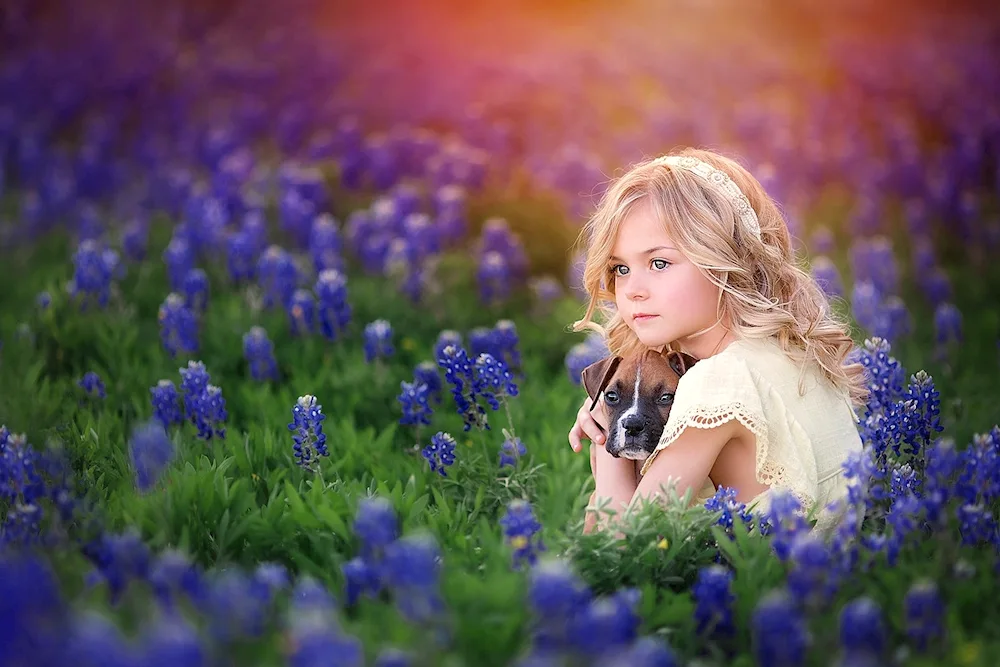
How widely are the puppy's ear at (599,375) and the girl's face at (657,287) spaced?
134 mm

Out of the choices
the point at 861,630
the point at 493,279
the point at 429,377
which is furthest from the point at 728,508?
the point at 493,279

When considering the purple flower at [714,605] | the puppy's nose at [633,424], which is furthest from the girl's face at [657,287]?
the purple flower at [714,605]

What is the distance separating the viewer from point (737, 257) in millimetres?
3521

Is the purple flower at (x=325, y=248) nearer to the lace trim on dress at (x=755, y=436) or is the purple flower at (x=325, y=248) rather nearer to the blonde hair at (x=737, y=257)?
the blonde hair at (x=737, y=257)

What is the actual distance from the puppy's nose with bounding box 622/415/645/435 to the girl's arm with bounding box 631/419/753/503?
0.11 m

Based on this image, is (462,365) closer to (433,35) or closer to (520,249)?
(520,249)

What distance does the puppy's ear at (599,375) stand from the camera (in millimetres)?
3605

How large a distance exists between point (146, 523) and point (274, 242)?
14.8 feet

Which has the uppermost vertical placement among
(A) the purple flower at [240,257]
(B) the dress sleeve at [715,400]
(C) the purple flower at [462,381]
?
(B) the dress sleeve at [715,400]

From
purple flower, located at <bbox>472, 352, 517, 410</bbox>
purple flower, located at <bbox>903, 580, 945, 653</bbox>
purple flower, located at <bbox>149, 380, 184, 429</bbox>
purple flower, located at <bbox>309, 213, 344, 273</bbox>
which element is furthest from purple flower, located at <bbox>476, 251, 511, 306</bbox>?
purple flower, located at <bbox>903, 580, 945, 653</bbox>

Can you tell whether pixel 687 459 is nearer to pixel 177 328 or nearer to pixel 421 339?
pixel 421 339

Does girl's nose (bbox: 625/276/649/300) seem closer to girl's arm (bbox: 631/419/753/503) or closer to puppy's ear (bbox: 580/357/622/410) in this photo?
puppy's ear (bbox: 580/357/622/410)

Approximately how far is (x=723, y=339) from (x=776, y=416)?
356 millimetres

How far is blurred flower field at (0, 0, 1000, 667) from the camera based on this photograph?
2486mm
